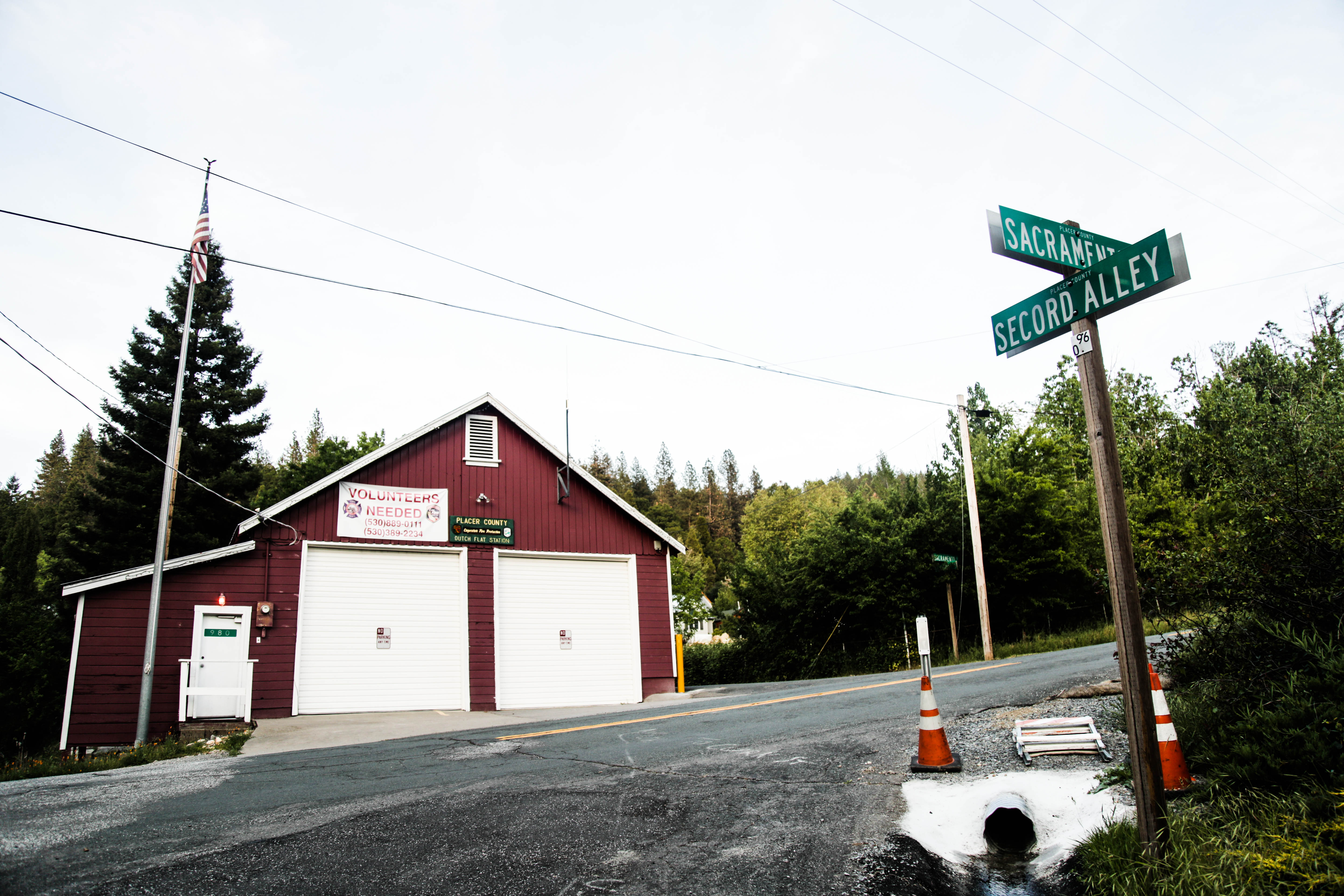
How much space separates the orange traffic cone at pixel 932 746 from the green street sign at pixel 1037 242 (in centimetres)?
331

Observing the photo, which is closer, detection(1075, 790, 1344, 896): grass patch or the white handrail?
detection(1075, 790, 1344, 896): grass patch

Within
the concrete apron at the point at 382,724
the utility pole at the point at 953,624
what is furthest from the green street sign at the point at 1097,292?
the utility pole at the point at 953,624

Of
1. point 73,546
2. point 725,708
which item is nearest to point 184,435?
point 73,546

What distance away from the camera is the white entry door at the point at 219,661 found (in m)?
13.3

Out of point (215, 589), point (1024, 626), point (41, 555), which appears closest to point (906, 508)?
point (1024, 626)

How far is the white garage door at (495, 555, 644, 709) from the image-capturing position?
624 inches

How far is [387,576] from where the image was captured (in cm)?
1513

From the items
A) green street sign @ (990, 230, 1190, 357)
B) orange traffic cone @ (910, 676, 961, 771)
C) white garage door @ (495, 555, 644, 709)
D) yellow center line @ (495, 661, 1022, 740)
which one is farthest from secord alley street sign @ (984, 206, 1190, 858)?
white garage door @ (495, 555, 644, 709)

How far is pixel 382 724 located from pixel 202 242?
8691 mm

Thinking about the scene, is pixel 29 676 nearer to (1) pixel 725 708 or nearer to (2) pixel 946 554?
(1) pixel 725 708

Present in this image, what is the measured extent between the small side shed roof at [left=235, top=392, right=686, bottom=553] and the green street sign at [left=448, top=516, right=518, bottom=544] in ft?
5.95

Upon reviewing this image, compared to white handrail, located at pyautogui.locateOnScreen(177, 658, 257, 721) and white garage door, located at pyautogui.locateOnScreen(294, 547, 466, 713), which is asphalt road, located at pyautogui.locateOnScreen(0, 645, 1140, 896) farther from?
white garage door, located at pyautogui.locateOnScreen(294, 547, 466, 713)

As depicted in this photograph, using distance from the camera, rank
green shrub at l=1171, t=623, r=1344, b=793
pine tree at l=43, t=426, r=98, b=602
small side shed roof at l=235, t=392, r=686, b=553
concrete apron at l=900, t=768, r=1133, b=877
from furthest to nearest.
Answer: pine tree at l=43, t=426, r=98, b=602 → small side shed roof at l=235, t=392, r=686, b=553 → concrete apron at l=900, t=768, r=1133, b=877 → green shrub at l=1171, t=623, r=1344, b=793

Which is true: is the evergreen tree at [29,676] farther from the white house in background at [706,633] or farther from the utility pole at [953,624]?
the white house in background at [706,633]
